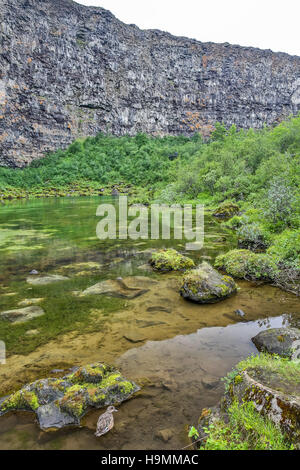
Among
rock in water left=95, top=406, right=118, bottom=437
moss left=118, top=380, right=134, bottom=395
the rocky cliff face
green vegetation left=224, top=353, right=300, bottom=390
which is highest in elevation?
the rocky cliff face

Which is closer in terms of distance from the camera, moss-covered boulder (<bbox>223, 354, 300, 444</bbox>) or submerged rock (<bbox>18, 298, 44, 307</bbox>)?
moss-covered boulder (<bbox>223, 354, 300, 444</bbox>)

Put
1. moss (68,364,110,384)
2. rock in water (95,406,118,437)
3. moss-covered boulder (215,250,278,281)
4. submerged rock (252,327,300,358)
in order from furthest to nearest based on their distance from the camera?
moss-covered boulder (215,250,278,281)
submerged rock (252,327,300,358)
moss (68,364,110,384)
rock in water (95,406,118,437)

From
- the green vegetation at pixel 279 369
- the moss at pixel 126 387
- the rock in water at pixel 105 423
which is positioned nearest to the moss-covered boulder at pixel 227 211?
the green vegetation at pixel 279 369

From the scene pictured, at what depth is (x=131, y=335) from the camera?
5973 millimetres

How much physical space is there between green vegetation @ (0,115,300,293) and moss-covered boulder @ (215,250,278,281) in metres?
0.31

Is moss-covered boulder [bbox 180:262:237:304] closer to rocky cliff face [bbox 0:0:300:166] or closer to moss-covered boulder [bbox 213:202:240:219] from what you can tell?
moss-covered boulder [bbox 213:202:240:219]

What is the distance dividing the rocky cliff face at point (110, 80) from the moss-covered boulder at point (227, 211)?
89479 millimetres

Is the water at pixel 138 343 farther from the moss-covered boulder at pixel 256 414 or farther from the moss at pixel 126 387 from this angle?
→ the moss-covered boulder at pixel 256 414

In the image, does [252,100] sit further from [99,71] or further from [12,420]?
[12,420]

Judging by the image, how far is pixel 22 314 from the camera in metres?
6.90

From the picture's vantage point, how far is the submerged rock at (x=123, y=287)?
8.19m

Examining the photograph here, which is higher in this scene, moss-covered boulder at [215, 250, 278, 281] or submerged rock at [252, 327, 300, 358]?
moss-covered boulder at [215, 250, 278, 281]

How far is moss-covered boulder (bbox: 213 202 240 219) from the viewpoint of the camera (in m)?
25.0

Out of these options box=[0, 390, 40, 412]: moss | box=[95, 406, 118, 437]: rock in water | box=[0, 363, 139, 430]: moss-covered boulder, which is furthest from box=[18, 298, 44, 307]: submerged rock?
box=[95, 406, 118, 437]: rock in water
